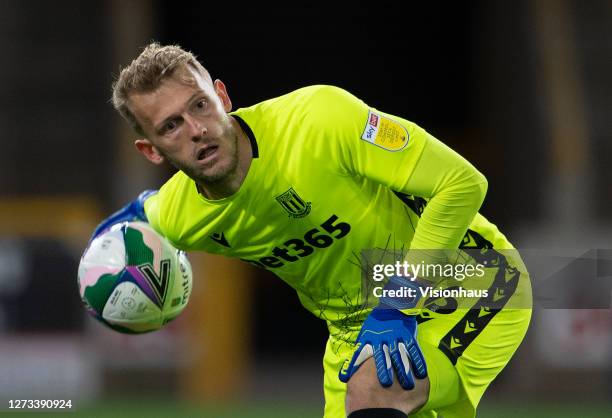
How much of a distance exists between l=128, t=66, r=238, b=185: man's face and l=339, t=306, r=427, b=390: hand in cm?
82

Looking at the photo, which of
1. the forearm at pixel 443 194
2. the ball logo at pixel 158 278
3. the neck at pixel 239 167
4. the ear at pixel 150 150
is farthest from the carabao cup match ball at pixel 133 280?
the forearm at pixel 443 194

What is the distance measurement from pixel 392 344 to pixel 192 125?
1087mm

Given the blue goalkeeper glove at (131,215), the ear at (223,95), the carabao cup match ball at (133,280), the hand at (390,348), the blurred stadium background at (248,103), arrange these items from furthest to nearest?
the blurred stadium background at (248,103)
the blue goalkeeper glove at (131,215)
the carabao cup match ball at (133,280)
the ear at (223,95)
the hand at (390,348)

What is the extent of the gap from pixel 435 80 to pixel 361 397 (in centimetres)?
1175

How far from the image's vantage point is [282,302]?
14734mm

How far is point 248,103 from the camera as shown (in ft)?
49.1

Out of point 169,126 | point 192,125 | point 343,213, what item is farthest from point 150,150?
point 343,213

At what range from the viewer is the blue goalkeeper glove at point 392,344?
3695mm

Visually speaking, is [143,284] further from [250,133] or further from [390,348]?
[390,348]

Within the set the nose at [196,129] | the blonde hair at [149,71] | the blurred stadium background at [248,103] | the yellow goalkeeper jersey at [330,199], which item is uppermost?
the blonde hair at [149,71]

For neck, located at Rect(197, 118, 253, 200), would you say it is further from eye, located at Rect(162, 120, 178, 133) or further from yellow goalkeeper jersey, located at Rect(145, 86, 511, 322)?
eye, located at Rect(162, 120, 178, 133)

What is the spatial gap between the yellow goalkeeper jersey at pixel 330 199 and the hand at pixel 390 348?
298mm

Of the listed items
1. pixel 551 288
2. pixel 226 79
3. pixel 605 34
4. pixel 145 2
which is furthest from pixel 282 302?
pixel 551 288

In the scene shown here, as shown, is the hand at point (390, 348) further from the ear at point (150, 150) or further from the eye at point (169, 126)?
the ear at point (150, 150)
